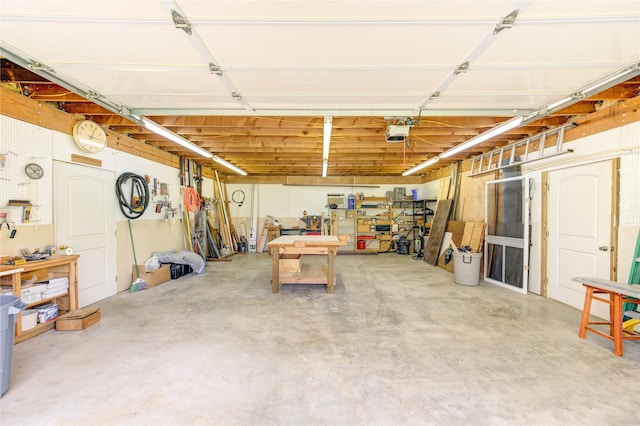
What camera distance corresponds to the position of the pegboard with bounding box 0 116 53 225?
304 cm

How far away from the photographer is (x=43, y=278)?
327 cm

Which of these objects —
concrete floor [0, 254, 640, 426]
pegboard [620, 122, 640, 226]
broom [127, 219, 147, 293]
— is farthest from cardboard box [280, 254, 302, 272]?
pegboard [620, 122, 640, 226]

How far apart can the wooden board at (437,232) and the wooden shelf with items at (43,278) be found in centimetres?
721

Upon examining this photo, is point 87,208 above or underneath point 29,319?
above

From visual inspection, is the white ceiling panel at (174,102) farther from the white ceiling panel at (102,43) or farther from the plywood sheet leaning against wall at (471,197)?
the plywood sheet leaning against wall at (471,197)

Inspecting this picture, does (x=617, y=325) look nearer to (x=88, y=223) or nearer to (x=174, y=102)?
(x=174, y=102)

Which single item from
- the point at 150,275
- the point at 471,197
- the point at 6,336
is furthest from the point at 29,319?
the point at 471,197

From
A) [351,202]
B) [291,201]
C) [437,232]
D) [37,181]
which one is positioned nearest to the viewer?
[37,181]

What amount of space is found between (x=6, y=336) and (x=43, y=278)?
64.1 inches

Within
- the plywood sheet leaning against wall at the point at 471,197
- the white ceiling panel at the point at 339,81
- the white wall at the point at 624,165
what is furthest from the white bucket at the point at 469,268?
the white ceiling panel at the point at 339,81

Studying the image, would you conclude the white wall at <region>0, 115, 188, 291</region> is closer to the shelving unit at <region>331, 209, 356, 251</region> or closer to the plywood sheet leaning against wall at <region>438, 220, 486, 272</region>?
the shelving unit at <region>331, 209, 356, 251</region>

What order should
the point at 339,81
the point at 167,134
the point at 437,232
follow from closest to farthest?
the point at 339,81, the point at 167,134, the point at 437,232

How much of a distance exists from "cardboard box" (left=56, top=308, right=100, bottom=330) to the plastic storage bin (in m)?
1.18

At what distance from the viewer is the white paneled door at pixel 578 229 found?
3598 millimetres
